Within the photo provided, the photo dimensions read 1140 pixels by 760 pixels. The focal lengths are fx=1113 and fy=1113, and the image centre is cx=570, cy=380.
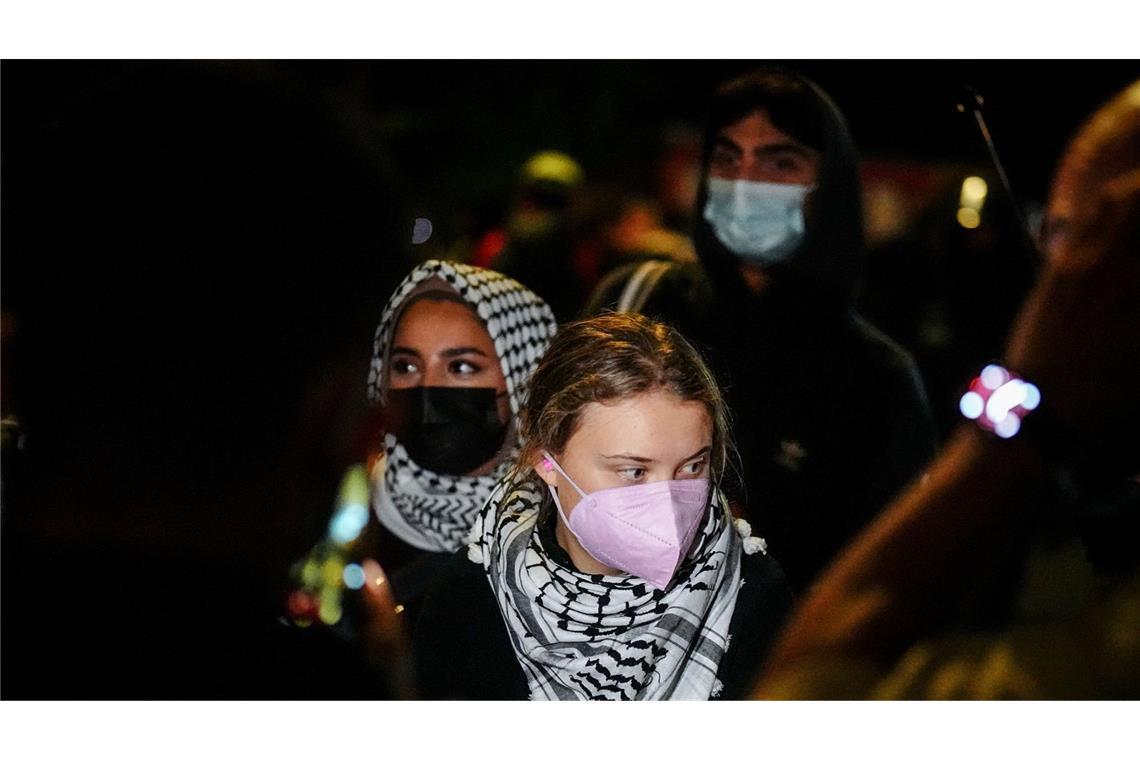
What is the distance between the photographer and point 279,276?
0.85 metres

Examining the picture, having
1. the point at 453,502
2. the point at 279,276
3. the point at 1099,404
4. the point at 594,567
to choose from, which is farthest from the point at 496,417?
the point at 279,276

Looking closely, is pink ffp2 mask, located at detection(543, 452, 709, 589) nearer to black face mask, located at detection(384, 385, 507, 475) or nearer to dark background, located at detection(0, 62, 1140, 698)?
black face mask, located at detection(384, 385, 507, 475)

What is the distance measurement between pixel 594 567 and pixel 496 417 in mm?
416

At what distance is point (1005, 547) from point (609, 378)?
113 cm

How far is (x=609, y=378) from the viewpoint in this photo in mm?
2180

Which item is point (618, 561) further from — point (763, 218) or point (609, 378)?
point (763, 218)

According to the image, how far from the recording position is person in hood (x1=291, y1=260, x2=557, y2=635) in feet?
7.93

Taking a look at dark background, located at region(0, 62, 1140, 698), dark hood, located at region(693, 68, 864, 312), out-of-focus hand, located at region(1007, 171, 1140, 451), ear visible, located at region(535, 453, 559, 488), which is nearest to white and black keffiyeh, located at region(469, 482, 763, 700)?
ear visible, located at region(535, 453, 559, 488)

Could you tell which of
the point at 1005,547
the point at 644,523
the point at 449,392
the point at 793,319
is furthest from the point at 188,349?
the point at 793,319

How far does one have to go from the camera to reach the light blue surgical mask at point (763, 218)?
2.56m

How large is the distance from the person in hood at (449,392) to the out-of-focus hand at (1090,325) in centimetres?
137

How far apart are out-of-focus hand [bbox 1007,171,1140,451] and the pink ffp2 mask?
3.24 ft

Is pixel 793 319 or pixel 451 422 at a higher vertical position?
pixel 793 319

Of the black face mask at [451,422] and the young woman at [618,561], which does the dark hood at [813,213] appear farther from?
the black face mask at [451,422]
